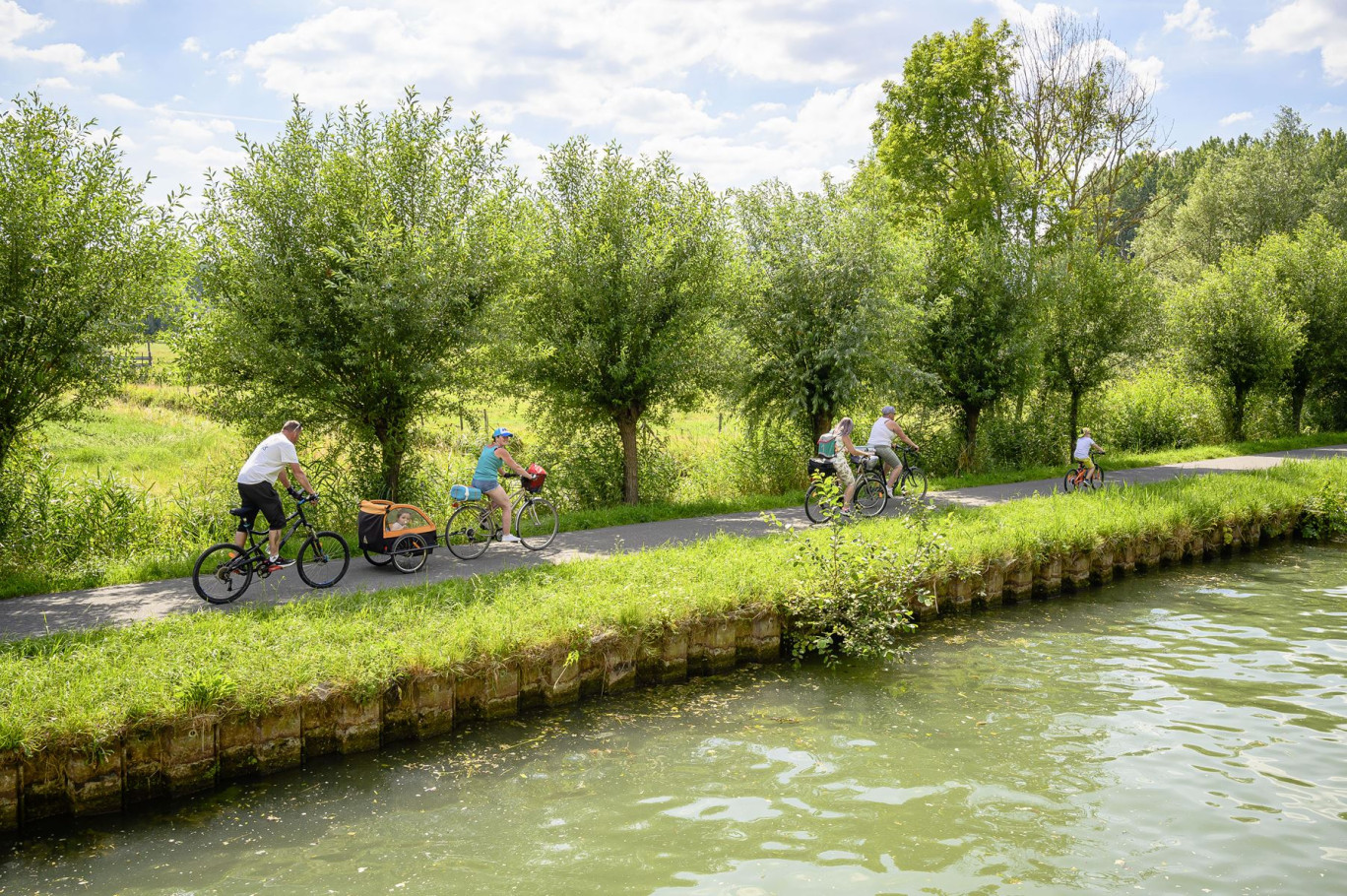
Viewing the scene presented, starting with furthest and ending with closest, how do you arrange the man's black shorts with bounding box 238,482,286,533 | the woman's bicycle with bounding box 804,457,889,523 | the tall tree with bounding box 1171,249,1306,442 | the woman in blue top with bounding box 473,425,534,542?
the tall tree with bounding box 1171,249,1306,442, the woman's bicycle with bounding box 804,457,889,523, the woman in blue top with bounding box 473,425,534,542, the man's black shorts with bounding box 238,482,286,533

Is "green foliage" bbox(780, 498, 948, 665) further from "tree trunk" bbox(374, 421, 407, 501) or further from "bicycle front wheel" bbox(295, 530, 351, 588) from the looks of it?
"tree trunk" bbox(374, 421, 407, 501)

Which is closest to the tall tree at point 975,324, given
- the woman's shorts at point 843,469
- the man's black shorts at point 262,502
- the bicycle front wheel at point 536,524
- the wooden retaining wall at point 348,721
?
the woman's shorts at point 843,469

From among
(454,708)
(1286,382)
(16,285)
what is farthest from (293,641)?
(1286,382)

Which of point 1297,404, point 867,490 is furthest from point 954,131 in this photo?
point 1297,404

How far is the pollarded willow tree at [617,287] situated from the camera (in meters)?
16.9

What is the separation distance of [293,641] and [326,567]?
3098mm

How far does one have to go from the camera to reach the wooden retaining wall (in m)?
6.66

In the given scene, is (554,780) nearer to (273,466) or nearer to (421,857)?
(421,857)

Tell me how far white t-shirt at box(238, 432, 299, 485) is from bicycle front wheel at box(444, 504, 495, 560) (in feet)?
8.89

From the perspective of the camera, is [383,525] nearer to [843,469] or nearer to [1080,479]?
[843,469]

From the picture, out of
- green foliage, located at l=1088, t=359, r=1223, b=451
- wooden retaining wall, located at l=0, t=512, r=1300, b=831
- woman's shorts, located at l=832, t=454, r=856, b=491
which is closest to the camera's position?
wooden retaining wall, located at l=0, t=512, r=1300, b=831

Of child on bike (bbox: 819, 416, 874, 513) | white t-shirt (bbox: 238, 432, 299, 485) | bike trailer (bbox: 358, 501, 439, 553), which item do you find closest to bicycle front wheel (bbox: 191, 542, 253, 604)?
white t-shirt (bbox: 238, 432, 299, 485)

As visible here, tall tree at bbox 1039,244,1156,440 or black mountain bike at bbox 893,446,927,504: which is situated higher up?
tall tree at bbox 1039,244,1156,440

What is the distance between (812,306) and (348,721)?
14.8 m
